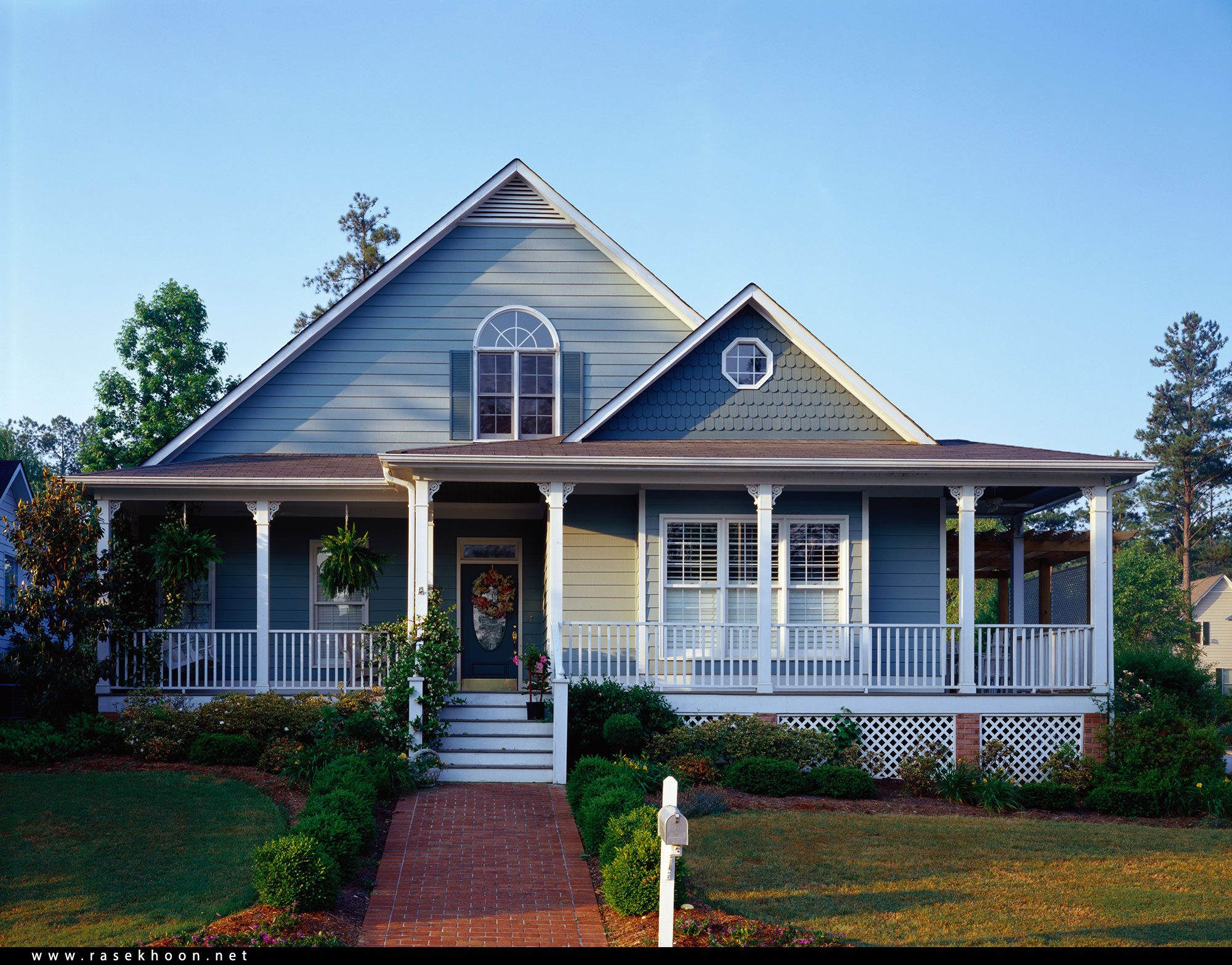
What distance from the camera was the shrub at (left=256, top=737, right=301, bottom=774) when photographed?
1248 centimetres

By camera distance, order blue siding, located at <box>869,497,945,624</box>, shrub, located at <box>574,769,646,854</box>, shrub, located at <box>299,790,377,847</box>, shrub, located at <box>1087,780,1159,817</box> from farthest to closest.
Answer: blue siding, located at <box>869,497,945,624</box> < shrub, located at <box>1087,780,1159,817</box> < shrub, located at <box>574,769,646,854</box> < shrub, located at <box>299,790,377,847</box>

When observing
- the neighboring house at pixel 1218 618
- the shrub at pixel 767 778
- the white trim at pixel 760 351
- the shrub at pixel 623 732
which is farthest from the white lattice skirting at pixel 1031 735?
the neighboring house at pixel 1218 618

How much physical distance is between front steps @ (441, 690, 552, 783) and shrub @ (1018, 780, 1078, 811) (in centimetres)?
576

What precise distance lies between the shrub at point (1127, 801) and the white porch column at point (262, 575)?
11081 mm

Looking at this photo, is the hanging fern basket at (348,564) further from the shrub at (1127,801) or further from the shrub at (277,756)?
the shrub at (1127,801)

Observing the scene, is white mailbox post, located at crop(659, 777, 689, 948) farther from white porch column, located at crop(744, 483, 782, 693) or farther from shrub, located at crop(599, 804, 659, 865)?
white porch column, located at crop(744, 483, 782, 693)

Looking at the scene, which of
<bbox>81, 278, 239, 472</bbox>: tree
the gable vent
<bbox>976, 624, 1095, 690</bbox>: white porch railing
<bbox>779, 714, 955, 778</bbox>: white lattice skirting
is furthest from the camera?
<bbox>81, 278, 239, 472</bbox>: tree

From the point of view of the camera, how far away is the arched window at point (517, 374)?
57.2 ft

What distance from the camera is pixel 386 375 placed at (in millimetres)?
17406

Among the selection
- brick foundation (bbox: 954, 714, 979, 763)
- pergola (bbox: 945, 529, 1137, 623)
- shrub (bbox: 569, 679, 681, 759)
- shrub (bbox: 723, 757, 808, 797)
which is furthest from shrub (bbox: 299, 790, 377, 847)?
pergola (bbox: 945, 529, 1137, 623)

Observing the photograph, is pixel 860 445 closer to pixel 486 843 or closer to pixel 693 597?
pixel 693 597

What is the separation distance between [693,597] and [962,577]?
3775 mm

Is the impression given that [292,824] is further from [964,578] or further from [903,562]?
[903,562]

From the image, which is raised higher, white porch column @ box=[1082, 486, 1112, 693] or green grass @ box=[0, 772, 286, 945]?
white porch column @ box=[1082, 486, 1112, 693]
